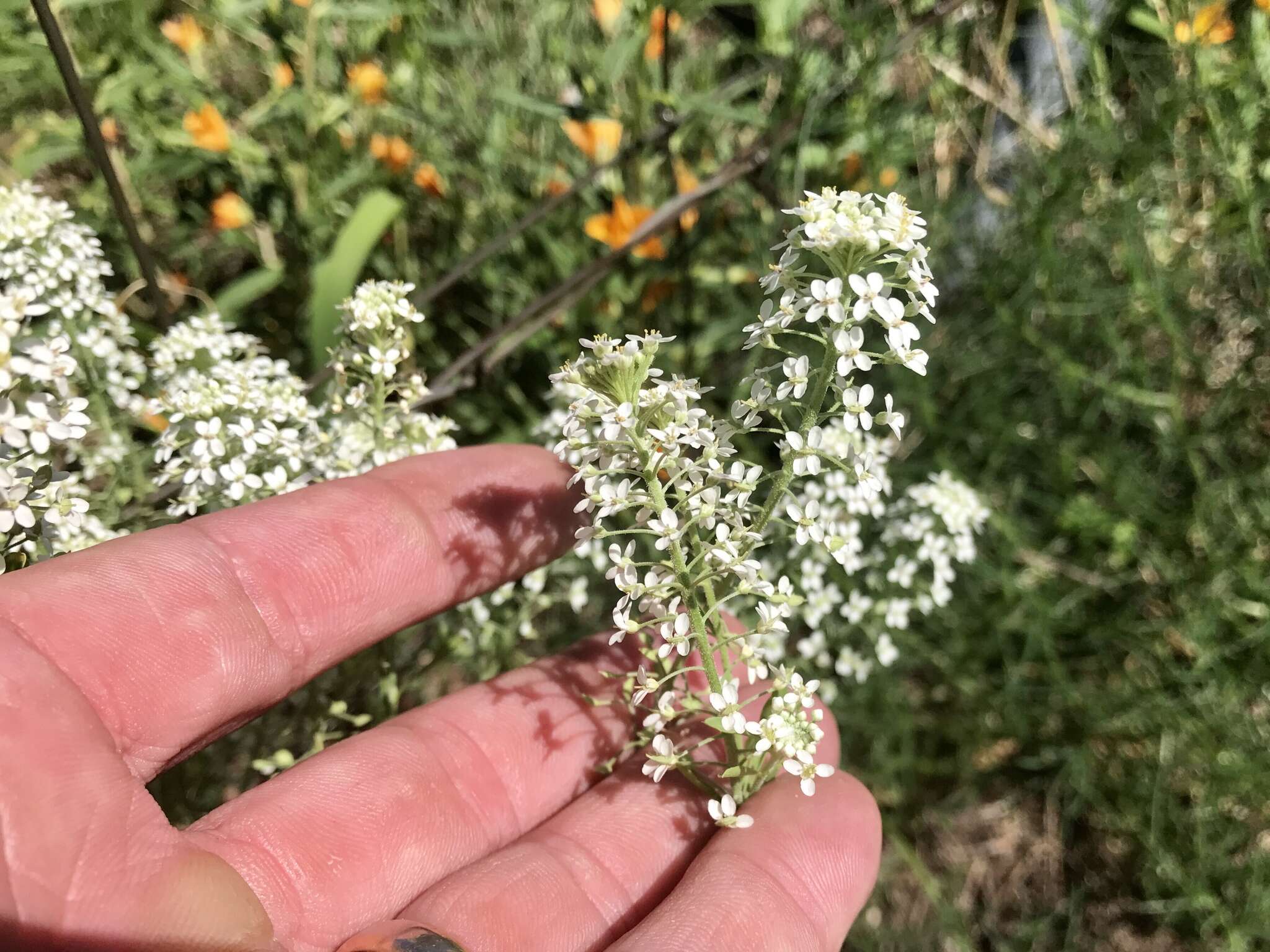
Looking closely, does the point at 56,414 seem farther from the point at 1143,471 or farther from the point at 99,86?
the point at 1143,471

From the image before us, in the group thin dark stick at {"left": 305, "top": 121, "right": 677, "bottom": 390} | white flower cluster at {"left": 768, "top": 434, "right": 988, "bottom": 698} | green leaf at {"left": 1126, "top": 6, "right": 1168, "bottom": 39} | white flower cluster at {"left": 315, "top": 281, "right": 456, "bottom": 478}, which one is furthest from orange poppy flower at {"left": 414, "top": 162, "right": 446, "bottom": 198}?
green leaf at {"left": 1126, "top": 6, "right": 1168, "bottom": 39}

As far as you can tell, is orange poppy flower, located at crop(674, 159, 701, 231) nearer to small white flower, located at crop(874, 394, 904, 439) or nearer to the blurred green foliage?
the blurred green foliage

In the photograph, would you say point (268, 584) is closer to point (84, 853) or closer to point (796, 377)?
→ point (84, 853)

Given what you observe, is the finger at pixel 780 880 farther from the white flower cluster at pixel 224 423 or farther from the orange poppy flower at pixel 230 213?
Result: the orange poppy flower at pixel 230 213

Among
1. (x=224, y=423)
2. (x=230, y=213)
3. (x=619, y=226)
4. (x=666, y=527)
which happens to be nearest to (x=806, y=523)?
(x=666, y=527)

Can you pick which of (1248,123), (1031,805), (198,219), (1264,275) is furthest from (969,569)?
(198,219)

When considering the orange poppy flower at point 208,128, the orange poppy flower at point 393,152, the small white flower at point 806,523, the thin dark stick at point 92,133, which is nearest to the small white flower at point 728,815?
the small white flower at point 806,523
